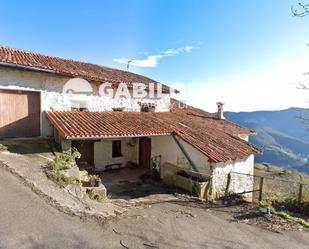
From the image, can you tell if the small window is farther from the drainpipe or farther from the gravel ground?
the gravel ground

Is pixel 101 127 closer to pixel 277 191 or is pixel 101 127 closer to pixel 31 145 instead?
pixel 31 145

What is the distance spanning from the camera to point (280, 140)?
14075 cm

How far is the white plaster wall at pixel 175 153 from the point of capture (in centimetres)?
1299

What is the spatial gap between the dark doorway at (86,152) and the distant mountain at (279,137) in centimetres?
6813

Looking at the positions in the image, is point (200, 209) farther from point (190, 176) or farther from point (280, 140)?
point (280, 140)

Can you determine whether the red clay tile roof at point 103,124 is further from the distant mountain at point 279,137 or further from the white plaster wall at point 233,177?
the distant mountain at point 279,137

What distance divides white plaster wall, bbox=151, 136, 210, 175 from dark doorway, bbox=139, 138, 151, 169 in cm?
44

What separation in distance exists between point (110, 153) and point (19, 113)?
528cm

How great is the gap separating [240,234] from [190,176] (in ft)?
18.7

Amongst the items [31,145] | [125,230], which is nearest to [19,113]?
[31,145]

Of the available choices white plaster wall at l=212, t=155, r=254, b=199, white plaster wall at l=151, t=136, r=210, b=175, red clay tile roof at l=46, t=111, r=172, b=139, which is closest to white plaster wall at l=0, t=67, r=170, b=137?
red clay tile roof at l=46, t=111, r=172, b=139

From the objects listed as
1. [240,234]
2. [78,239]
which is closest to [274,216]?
[240,234]

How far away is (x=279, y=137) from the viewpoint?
142375 mm

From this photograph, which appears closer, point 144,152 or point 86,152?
point 86,152
